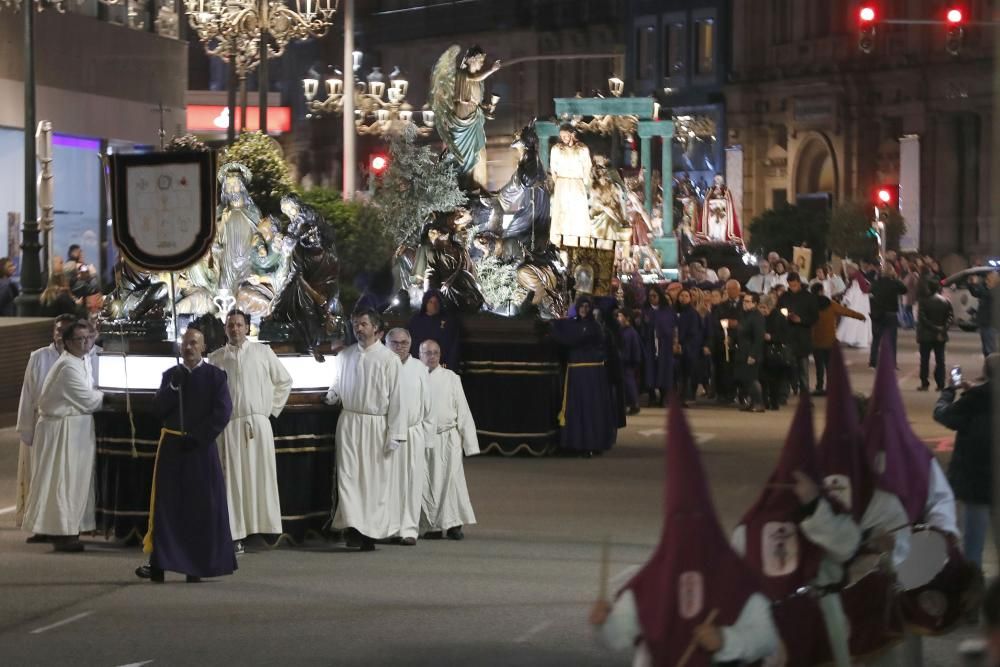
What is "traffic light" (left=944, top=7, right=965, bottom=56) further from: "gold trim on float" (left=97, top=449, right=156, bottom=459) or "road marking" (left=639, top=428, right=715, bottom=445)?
"gold trim on float" (left=97, top=449, right=156, bottom=459)

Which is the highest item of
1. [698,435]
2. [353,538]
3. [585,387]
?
[585,387]

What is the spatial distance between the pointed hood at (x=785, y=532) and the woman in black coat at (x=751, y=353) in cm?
1773

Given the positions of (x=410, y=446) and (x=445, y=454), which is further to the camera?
(x=445, y=454)

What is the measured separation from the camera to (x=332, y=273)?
1628 cm

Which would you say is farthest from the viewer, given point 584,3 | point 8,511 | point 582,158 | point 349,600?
point 584,3

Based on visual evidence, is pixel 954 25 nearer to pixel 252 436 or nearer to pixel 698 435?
pixel 698 435

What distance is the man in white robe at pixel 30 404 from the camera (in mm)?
14570

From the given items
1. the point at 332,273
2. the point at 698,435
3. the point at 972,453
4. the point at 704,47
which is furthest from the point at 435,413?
the point at 704,47

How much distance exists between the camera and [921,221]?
56.4 m

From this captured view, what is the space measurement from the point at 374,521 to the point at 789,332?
508 inches

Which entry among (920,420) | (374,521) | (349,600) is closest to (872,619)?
(349,600)

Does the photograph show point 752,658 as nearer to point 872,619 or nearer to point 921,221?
point 872,619

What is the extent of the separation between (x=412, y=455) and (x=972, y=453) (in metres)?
4.68

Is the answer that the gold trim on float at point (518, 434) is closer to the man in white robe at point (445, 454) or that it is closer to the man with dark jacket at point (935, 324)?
the man in white robe at point (445, 454)
